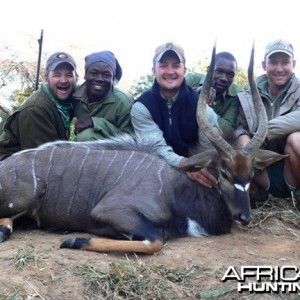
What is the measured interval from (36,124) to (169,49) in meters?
1.36

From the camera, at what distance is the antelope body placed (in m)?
3.62

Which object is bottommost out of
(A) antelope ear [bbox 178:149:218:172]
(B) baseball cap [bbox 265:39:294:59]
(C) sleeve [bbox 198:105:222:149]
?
(A) antelope ear [bbox 178:149:218:172]

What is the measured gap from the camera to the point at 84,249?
10.9ft

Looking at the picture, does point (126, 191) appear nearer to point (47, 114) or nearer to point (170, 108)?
point (170, 108)

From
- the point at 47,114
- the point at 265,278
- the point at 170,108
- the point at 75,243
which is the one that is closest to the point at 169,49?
the point at 170,108

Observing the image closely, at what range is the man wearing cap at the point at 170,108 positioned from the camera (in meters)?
4.43

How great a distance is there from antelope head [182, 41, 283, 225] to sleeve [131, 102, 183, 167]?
13.2 inches

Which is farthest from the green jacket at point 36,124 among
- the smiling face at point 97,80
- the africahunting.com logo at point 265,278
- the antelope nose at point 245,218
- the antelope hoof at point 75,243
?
the africahunting.com logo at point 265,278

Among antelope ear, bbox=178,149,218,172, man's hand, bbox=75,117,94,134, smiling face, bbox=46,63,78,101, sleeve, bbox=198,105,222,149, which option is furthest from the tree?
antelope ear, bbox=178,149,218,172

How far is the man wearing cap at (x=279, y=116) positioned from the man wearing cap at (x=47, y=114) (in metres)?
1.61

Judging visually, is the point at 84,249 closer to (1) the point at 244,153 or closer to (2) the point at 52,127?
(1) the point at 244,153

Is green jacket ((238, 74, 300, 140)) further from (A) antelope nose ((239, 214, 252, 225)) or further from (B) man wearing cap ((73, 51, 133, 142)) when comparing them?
(B) man wearing cap ((73, 51, 133, 142))

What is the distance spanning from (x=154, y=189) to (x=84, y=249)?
2.42ft

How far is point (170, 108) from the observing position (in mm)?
4492
